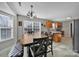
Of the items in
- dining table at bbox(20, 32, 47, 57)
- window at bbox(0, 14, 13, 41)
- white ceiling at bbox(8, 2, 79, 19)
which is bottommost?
dining table at bbox(20, 32, 47, 57)

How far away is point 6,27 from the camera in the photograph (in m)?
1.47

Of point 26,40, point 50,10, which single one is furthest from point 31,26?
point 50,10

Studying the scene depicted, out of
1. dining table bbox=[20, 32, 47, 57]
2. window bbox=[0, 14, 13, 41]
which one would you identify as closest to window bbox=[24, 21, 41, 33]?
dining table bbox=[20, 32, 47, 57]

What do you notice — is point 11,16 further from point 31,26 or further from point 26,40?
point 26,40

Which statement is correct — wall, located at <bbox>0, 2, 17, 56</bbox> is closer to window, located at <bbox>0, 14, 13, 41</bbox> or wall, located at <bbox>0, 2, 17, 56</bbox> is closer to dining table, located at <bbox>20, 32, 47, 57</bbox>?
window, located at <bbox>0, 14, 13, 41</bbox>

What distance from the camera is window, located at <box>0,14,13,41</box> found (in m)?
1.35

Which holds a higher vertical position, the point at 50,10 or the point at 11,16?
the point at 50,10

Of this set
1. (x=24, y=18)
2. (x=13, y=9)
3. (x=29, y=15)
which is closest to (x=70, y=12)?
(x=29, y=15)

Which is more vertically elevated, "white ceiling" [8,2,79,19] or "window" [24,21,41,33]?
"white ceiling" [8,2,79,19]

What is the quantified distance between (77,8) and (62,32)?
535 mm

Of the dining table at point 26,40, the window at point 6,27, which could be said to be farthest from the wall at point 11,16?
the dining table at point 26,40

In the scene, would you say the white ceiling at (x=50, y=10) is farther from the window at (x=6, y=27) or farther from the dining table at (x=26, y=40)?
the dining table at (x=26, y=40)

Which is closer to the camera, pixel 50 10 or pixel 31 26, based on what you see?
pixel 31 26

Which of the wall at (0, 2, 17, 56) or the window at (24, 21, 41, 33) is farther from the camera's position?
the window at (24, 21, 41, 33)
